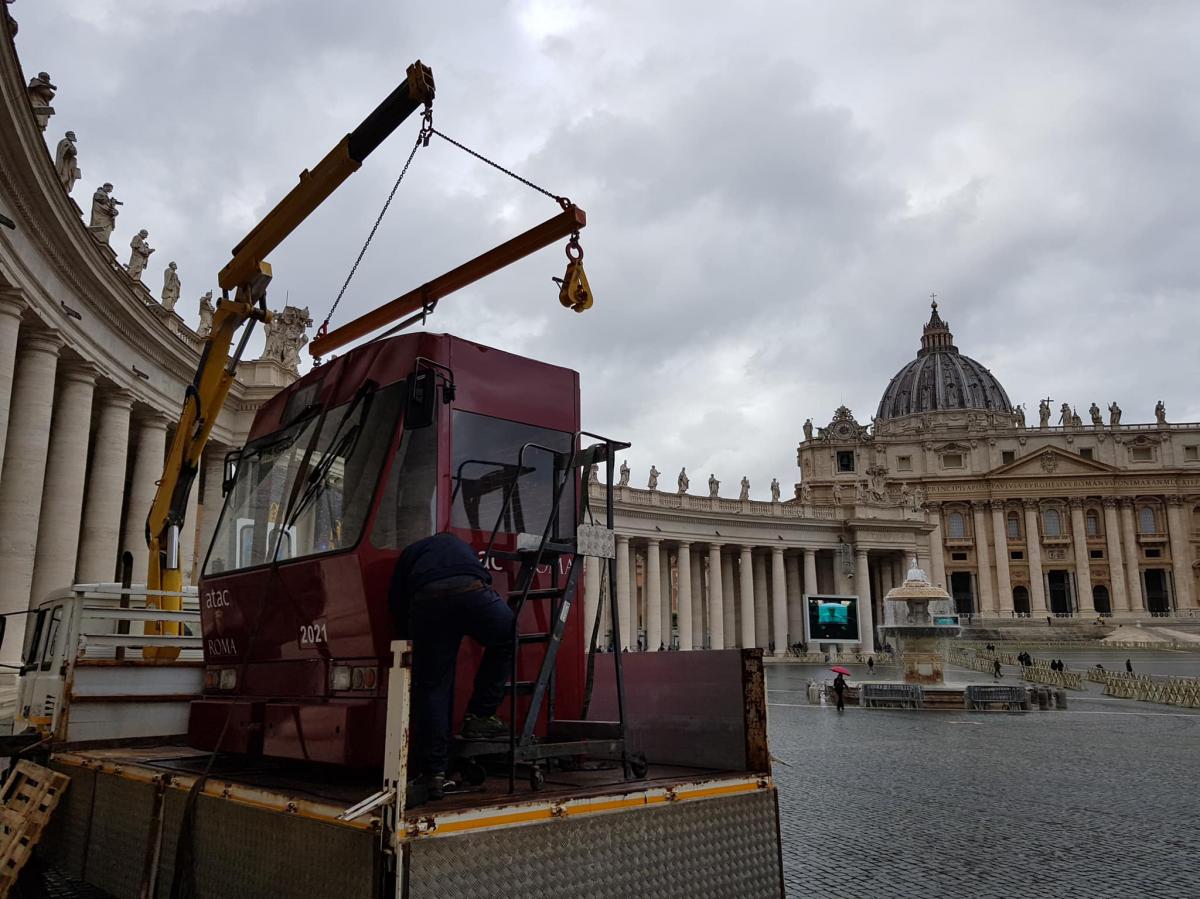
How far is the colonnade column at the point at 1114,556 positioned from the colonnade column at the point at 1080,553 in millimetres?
2427

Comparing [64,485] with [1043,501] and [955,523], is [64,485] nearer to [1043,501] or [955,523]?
[955,523]

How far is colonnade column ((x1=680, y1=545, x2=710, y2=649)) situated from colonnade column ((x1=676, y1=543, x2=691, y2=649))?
767cm

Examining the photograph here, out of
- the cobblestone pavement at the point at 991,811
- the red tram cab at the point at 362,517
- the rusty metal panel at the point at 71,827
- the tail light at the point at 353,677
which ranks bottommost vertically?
the cobblestone pavement at the point at 991,811

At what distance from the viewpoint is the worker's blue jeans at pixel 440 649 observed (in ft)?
15.6

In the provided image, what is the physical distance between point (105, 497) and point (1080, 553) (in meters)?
113

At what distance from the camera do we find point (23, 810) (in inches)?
260

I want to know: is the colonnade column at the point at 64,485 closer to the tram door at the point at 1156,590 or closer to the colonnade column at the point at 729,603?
the colonnade column at the point at 729,603

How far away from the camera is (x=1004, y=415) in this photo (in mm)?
139375

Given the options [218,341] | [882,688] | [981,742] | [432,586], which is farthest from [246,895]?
[882,688]

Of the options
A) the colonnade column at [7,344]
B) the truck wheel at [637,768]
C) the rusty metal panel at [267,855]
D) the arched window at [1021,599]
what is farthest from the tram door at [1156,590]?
the rusty metal panel at [267,855]

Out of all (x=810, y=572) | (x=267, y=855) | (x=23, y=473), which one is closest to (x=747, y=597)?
(x=810, y=572)

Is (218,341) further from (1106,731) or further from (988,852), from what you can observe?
(1106,731)

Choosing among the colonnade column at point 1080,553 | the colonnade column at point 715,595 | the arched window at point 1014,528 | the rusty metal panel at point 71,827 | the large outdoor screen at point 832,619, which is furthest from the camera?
the arched window at point 1014,528

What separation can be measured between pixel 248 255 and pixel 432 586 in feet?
24.6
